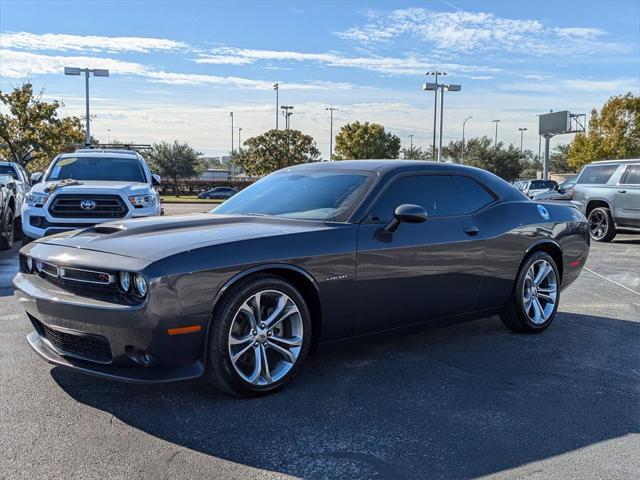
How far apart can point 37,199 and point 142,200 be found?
A: 1432 mm

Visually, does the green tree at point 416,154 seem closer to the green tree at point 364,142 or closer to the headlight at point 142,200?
the green tree at point 364,142

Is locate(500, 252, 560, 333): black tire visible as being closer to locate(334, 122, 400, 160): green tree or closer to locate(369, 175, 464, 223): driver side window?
locate(369, 175, 464, 223): driver side window

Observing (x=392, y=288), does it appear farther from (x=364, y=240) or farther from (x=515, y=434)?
(x=515, y=434)

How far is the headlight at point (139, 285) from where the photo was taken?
339 centimetres

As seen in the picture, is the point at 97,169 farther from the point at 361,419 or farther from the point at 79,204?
the point at 361,419

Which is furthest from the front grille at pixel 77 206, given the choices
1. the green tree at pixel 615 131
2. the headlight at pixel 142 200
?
the green tree at pixel 615 131

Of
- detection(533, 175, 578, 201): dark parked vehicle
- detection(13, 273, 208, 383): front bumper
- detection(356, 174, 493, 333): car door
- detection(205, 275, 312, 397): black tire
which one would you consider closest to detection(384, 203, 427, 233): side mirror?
detection(356, 174, 493, 333): car door

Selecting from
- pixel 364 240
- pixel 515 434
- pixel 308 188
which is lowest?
pixel 515 434

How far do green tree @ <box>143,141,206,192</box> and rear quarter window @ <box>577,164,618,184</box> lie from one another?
5343 cm

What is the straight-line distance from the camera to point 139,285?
3.43 metres

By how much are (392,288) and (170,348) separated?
5.41 ft

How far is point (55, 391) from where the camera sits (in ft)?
12.8

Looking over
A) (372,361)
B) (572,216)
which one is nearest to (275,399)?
(372,361)

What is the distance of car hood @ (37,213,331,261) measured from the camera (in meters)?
3.62
